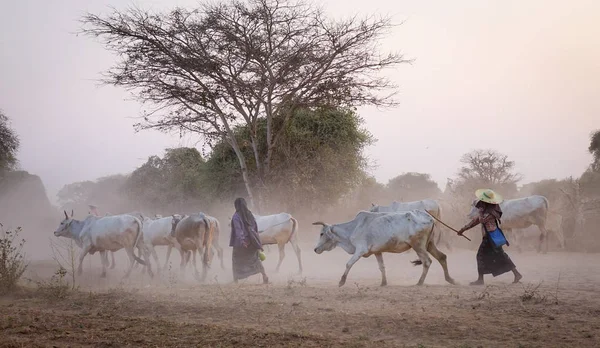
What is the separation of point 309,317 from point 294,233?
8656 millimetres

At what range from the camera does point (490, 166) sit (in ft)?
117

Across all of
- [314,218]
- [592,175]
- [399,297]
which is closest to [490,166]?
[592,175]

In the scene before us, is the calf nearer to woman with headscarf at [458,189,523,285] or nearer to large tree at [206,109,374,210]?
woman with headscarf at [458,189,523,285]

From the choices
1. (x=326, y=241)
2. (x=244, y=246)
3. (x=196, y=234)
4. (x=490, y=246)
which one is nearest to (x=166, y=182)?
(x=196, y=234)

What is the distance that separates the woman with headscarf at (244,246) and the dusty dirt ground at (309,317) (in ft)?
4.16

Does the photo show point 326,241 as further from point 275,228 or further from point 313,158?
point 313,158

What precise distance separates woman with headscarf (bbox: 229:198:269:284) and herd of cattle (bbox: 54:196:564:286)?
5.00ft

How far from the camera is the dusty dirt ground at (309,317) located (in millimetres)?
6215

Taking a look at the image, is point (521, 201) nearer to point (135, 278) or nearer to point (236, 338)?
point (135, 278)

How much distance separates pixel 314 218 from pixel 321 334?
22.2 metres

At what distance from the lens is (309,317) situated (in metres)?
7.79

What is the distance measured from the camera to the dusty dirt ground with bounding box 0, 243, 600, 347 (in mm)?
6215

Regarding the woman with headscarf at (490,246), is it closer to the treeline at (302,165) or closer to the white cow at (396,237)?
the white cow at (396,237)

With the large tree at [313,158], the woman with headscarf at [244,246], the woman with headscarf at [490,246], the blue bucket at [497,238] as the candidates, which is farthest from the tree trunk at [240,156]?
the blue bucket at [497,238]
